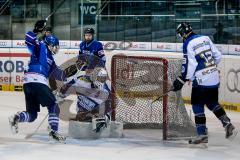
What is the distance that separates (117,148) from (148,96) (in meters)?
1.20

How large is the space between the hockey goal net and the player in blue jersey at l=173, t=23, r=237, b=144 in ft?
1.45

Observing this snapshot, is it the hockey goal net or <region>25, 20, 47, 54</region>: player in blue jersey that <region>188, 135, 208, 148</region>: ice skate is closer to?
the hockey goal net

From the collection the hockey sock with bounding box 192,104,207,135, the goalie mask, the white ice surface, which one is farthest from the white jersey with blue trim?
the goalie mask

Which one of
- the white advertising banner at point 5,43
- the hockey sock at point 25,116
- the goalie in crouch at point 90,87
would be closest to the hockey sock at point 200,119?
the goalie in crouch at point 90,87

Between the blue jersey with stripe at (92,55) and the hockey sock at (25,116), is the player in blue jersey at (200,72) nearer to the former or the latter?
the blue jersey with stripe at (92,55)

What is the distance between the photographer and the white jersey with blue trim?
6.40 metres

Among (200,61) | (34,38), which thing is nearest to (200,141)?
(200,61)

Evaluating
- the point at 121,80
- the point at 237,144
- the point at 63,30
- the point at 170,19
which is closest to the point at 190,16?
the point at 170,19

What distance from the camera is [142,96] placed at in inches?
291

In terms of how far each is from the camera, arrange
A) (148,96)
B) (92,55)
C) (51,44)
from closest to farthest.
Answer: (51,44) → (148,96) → (92,55)

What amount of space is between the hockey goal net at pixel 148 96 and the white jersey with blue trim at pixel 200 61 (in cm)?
59

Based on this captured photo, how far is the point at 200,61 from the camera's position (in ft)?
21.4

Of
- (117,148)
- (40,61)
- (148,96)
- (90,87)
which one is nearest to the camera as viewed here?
(117,148)

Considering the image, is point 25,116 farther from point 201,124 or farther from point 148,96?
point 201,124
